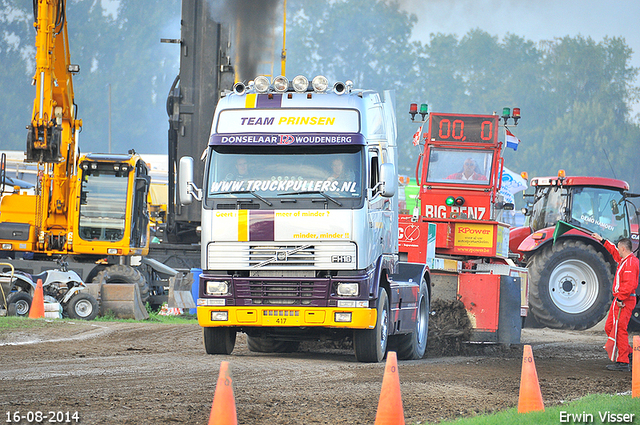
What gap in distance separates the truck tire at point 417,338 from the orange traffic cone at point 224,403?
7575mm

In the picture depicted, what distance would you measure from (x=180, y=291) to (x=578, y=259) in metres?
9.06

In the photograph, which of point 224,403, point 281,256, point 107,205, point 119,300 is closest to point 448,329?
point 281,256

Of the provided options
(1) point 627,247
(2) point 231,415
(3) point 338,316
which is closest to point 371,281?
(3) point 338,316

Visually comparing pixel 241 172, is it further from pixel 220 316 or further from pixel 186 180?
pixel 220 316

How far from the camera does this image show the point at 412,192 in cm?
3631

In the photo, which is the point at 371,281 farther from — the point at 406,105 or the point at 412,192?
the point at 406,105

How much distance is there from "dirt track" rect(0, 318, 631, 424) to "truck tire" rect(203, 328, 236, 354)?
6.9 inches

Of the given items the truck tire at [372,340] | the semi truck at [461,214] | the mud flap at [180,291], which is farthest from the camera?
the mud flap at [180,291]

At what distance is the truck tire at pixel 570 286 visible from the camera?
17.8m

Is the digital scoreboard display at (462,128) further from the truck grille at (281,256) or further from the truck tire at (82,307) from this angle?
the truck tire at (82,307)

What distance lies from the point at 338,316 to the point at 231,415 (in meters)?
5.27

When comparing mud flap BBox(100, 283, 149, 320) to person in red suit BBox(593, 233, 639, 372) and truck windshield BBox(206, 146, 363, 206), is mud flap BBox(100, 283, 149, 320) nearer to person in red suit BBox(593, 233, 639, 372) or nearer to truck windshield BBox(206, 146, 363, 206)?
truck windshield BBox(206, 146, 363, 206)

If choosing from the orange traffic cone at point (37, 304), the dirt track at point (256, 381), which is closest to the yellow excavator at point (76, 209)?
the orange traffic cone at point (37, 304)

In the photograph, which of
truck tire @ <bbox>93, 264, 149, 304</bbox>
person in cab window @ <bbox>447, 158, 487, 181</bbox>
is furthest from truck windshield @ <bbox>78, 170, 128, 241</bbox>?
person in cab window @ <bbox>447, 158, 487, 181</bbox>
